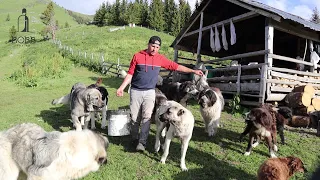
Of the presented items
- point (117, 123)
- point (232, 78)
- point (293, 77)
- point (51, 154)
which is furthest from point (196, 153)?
point (293, 77)

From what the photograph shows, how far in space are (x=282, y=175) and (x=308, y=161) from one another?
2390mm

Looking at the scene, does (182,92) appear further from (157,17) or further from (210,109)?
(157,17)

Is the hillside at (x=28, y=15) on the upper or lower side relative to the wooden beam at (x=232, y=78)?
upper

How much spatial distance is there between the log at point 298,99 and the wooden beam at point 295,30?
2.58m

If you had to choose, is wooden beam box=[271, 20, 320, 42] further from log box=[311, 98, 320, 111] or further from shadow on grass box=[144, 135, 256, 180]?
shadow on grass box=[144, 135, 256, 180]

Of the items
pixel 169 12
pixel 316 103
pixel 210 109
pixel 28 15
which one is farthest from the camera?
pixel 28 15

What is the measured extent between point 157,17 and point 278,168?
6584cm

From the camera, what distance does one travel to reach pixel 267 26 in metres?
10.2

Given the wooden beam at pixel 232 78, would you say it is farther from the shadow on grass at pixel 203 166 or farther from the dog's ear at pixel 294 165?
the dog's ear at pixel 294 165

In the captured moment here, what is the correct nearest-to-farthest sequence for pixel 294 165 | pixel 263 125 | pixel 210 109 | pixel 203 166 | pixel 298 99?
pixel 294 165 → pixel 203 166 → pixel 263 125 → pixel 210 109 → pixel 298 99

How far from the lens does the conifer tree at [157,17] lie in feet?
219

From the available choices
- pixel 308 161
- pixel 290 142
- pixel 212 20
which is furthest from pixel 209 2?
pixel 308 161

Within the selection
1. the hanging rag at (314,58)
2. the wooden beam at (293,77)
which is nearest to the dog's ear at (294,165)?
the wooden beam at (293,77)

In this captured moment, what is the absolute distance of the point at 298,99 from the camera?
9.87 metres
